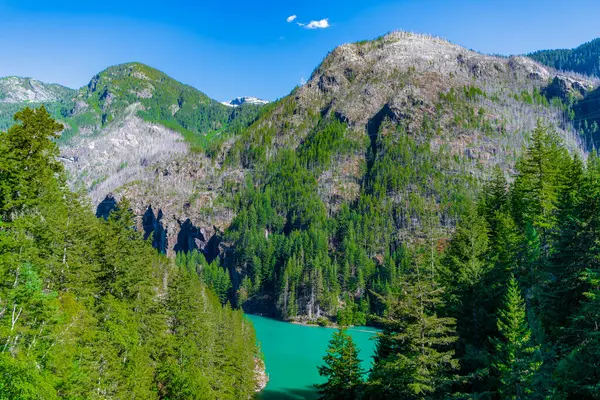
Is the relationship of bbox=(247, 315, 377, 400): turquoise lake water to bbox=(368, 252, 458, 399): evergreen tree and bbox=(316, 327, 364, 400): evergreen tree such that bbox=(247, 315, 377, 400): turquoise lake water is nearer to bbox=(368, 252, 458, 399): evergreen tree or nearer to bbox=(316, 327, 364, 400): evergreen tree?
bbox=(316, 327, 364, 400): evergreen tree

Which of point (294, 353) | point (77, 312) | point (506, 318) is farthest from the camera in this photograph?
point (294, 353)

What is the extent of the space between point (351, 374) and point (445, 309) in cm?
1119

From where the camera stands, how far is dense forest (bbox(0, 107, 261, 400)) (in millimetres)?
22938

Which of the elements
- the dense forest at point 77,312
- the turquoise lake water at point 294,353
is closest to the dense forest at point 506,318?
the turquoise lake water at point 294,353

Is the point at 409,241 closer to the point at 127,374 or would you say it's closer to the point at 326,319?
the point at 326,319

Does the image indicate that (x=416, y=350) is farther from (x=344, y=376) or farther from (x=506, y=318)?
(x=344, y=376)

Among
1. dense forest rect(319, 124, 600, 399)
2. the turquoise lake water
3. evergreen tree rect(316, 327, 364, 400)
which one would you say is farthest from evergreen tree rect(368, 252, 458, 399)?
the turquoise lake water

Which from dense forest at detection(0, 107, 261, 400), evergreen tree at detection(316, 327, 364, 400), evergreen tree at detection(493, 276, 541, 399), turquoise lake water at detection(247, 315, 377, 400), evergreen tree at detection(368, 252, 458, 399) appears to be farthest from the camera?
turquoise lake water at detection(247, 315, 377, 400)

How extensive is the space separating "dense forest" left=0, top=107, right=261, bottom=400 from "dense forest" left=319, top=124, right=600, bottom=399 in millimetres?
16252

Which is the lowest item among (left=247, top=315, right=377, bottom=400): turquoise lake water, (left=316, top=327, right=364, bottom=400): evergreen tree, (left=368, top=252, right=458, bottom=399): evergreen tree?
(left=247, top=315, right=377, bottom=400): turquoise lake water

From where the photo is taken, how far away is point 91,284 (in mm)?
36750

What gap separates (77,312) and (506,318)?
Answer: 105ft

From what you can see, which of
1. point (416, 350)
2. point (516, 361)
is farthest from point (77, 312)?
point (516, 361)

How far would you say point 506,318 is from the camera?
2577 centimetres
